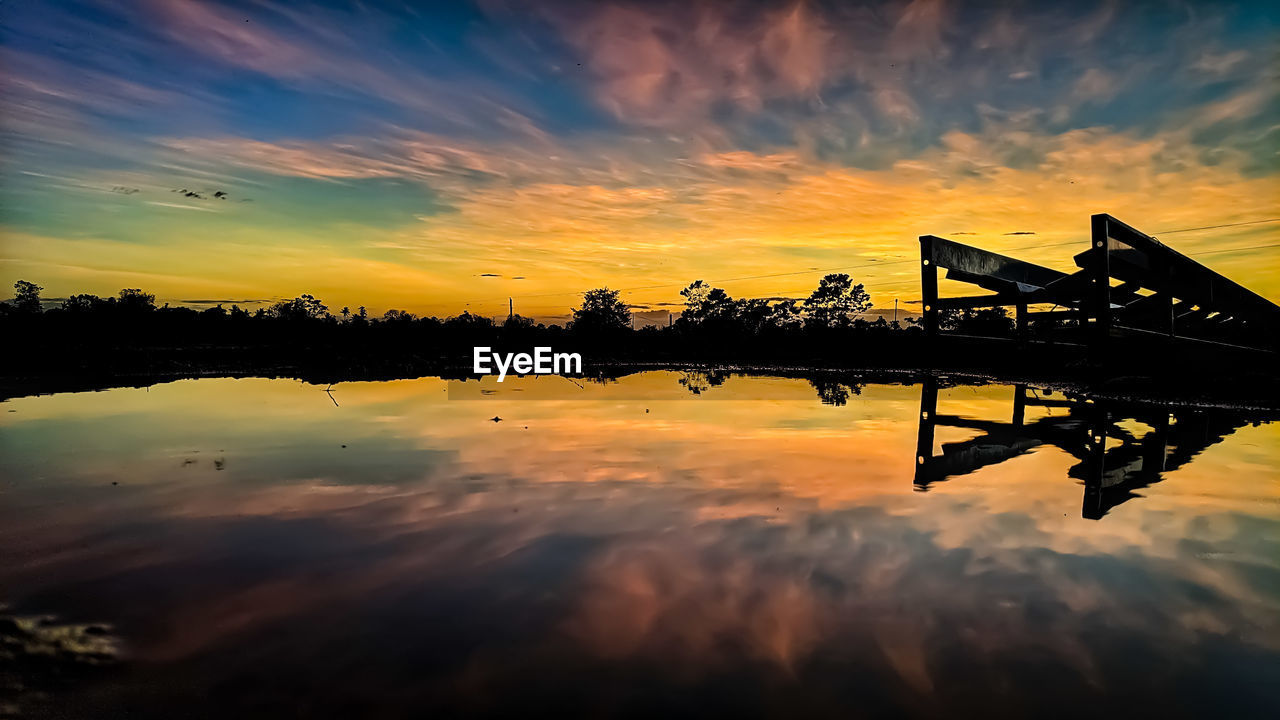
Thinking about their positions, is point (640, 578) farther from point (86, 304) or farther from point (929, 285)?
point (86, 304)

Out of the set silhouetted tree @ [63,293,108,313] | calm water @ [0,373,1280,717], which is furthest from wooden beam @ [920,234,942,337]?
silhouetted tree @ [63,293,108,313]

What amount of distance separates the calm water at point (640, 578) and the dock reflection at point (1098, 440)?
0.10m

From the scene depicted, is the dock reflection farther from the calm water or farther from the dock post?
the dock post

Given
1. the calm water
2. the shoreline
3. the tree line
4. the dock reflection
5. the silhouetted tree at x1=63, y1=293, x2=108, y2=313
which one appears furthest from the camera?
the silhouetted tree at x1=63, y1=293, x2=108, y2=313

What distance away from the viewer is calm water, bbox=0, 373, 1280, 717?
2.96 m

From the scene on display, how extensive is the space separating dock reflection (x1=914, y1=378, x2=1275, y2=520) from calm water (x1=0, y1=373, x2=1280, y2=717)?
10cm

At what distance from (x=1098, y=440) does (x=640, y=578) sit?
930cm

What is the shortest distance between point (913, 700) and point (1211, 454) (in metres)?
9.02

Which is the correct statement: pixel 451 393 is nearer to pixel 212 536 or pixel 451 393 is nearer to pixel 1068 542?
pixel 212 536

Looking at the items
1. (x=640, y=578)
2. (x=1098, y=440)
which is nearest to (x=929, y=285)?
(x=1098, y=440)

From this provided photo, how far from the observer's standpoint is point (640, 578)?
4.29 meters

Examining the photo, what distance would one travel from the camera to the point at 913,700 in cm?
285

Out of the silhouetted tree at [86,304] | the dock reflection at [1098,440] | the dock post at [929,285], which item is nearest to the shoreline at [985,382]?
the dock reflection at [1098,440]

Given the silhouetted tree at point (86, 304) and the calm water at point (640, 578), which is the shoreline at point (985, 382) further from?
the silhouetted tree at point (86, 304)
